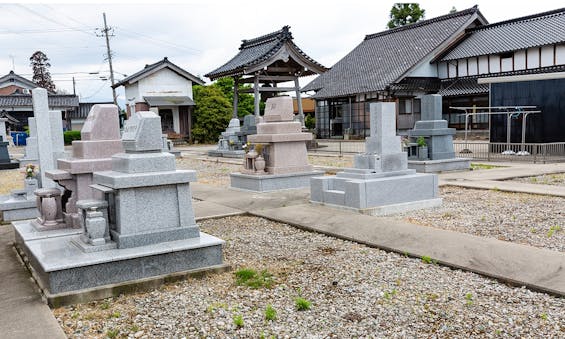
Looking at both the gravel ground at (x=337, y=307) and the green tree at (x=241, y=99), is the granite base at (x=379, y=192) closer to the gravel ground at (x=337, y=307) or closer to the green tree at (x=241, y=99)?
the gravel ground at (x=337, y=307)

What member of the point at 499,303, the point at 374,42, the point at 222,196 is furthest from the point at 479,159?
the point at 374,42

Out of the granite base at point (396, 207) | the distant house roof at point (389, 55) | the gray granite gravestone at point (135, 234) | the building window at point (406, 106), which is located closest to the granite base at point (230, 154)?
the distant house roof at point (389, 55)

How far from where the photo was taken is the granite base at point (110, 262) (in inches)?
185

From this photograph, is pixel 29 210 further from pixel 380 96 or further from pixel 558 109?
pixel 380 96

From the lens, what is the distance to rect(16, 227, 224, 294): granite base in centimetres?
471

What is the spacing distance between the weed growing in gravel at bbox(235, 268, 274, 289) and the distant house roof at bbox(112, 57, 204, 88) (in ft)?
111

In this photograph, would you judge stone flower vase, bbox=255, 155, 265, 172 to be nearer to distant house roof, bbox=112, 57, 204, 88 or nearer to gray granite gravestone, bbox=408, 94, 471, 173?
gray granite gravestone, bbox=408, 94, 471, 173

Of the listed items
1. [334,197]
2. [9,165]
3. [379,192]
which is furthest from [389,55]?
[379,192]

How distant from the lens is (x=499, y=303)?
4277 mm

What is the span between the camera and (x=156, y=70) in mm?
37281

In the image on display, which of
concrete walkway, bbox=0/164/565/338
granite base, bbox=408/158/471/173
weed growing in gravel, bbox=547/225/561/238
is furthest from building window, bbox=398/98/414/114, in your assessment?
weed growing in gravel, bbox=547/225/561/238

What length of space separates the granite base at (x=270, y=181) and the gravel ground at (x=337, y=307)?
19.4ft

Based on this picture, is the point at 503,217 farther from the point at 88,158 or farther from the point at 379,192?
the point at 88,158

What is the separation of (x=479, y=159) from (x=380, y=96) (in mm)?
15287
